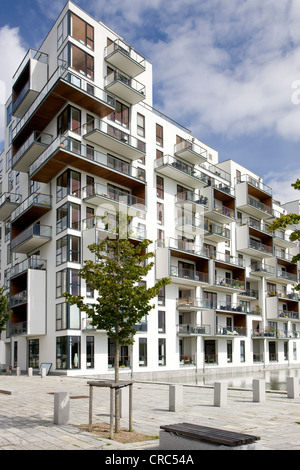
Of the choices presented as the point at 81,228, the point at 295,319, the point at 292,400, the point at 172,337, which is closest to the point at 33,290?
the point at 81,228

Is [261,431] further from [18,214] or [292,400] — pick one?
[18,214]

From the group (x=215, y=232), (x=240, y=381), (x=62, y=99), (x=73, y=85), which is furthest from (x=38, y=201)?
(x=240, y=381)

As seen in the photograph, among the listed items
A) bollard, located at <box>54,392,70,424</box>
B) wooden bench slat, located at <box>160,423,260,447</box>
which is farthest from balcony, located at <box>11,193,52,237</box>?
wooden bench slat, located at <box>160,423,260,447</box>

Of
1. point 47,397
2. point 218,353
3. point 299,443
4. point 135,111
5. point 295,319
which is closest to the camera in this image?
point 299,443

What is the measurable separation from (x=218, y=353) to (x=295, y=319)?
56.1 feet

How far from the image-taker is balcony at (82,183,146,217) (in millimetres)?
34000

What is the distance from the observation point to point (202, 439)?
23.6 ft

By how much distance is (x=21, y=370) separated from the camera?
3691 cm

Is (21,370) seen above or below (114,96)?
below

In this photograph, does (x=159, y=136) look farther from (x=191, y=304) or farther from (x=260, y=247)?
(x=260, y=247)

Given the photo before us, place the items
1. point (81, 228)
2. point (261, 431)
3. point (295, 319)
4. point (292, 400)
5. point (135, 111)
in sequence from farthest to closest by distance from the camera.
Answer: point (295, 319) < point (135, 111) < point (81, 228) < point (292, 400) < point (261, 431)

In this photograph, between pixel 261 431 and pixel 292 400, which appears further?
pixel 292 400

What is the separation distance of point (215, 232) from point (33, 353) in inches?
787

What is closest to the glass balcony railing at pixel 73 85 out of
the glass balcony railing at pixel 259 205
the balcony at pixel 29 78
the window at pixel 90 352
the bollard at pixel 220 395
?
the balcony at pixel 29 78
